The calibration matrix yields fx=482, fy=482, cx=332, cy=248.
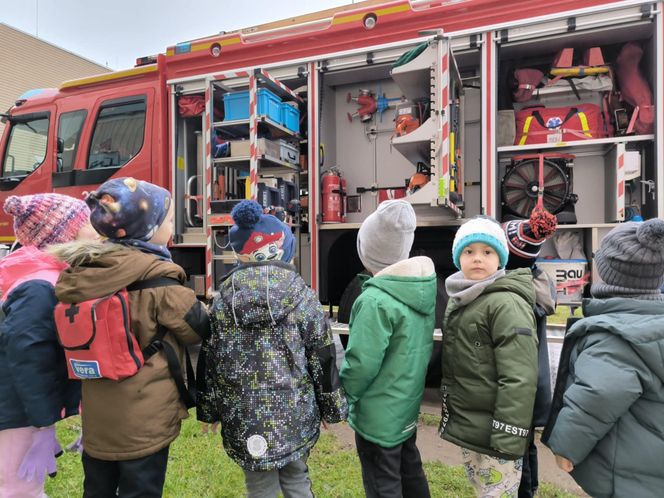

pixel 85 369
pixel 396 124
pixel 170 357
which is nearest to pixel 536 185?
pixel 396 124

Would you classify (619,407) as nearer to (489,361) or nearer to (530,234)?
(489,361)

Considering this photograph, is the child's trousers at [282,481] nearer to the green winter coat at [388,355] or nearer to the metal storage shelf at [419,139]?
the green winter coat at [388,355]

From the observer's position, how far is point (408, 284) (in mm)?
1890

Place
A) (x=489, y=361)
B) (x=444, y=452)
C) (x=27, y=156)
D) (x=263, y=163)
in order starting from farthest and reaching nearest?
(x=27, y=156) → (x=263, y=163) → (x=444, y=452) → (x=489, y=361)

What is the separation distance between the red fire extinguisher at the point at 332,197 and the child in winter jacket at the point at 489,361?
2.41m

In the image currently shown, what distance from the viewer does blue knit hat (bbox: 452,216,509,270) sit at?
1.85 metres

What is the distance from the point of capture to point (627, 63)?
382 cm

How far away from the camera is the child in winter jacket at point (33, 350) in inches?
68.0

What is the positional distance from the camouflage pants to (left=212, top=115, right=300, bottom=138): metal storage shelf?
10.4 ft

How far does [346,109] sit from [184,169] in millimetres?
1794

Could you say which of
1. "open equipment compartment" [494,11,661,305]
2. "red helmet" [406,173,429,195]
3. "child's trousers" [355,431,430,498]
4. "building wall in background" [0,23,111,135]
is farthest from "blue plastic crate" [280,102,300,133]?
"building wall in background" [0,23,111,135]

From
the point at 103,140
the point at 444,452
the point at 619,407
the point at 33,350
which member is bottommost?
the point at 444,452

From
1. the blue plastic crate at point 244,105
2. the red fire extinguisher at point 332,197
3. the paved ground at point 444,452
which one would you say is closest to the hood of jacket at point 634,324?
the paved ground at point 444,452

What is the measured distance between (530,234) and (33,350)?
197cm
